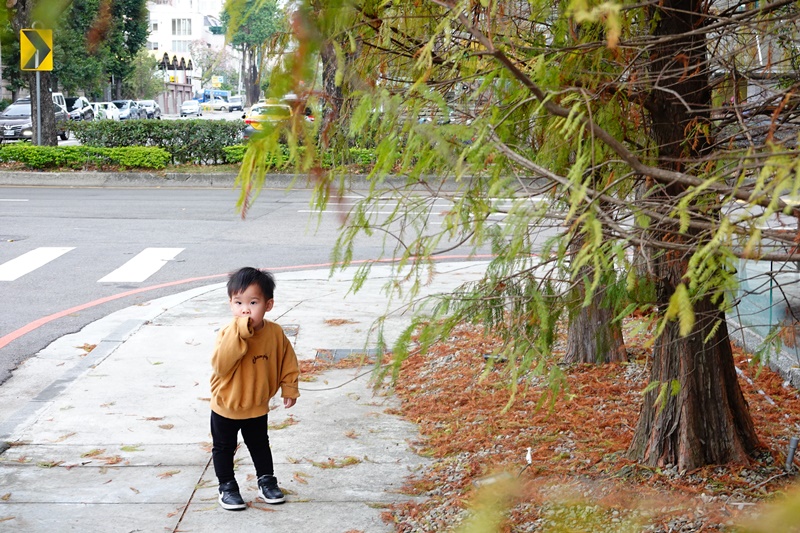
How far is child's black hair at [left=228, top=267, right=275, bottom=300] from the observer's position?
451 cm

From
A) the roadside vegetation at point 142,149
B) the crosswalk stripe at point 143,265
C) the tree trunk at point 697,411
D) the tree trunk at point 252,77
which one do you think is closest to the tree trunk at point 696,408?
the tree trunk at point 697,411

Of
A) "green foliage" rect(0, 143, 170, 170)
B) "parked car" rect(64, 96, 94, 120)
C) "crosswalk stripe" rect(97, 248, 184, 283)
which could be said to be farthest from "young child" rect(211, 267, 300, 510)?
"parked car" rect(64, 96, 94, 120)

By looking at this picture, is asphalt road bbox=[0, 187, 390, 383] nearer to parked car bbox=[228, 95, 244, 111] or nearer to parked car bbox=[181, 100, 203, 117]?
parked car bbox=[181, 100, 203, 117]

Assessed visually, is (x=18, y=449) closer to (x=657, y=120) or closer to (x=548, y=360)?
(x=548, y=360)

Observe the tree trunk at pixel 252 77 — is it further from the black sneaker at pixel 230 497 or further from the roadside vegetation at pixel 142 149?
the roadside vegetation at pixel 142 149

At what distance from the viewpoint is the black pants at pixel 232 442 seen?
Answer: 4672 mm

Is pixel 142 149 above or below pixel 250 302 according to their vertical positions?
above

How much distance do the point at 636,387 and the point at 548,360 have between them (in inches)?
A: 110

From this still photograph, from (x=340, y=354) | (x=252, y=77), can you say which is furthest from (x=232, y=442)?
(x=340, y=354)

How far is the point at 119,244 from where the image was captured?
13453 mm

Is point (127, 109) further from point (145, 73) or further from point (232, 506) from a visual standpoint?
point (232, 506)

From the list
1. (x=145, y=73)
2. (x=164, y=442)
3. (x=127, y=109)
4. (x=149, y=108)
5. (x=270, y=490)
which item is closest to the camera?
(x=270, y=490)

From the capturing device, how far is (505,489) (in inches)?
52.9

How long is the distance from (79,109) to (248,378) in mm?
45617
